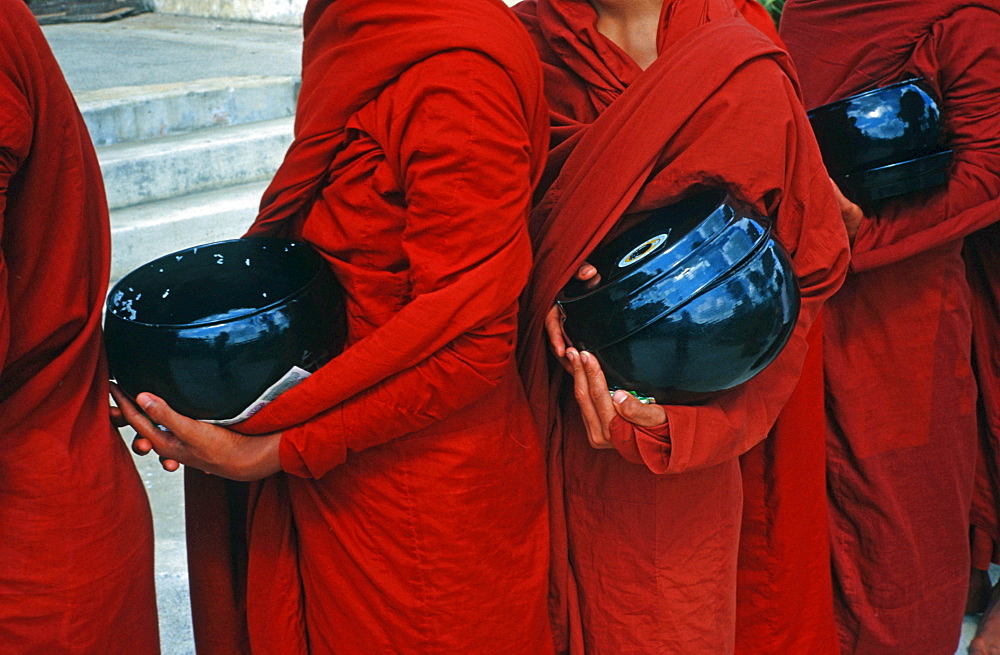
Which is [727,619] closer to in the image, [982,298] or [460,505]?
[460,505]

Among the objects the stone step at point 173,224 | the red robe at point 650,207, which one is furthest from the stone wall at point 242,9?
the red robe at point 650,207

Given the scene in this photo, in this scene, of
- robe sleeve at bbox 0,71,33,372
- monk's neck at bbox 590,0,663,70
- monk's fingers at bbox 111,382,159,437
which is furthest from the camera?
monk's neck at bbox 590,0,663,70

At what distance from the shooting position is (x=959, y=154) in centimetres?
165

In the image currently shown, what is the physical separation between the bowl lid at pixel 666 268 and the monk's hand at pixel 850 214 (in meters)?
0.52

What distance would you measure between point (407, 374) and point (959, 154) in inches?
44.6

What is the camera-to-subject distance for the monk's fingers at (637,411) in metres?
1.22

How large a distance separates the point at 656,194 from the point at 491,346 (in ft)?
1.02

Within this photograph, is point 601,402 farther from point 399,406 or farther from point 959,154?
point 959,154

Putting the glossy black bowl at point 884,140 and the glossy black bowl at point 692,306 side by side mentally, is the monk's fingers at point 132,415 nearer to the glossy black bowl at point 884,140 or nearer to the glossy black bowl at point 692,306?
the glossy black bowl at point 692,306

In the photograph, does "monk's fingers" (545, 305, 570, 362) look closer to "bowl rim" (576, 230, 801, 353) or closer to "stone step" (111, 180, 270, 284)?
"bowl rim" (576, 230, 801, 353)

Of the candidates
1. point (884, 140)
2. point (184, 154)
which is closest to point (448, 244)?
point (884, 140)

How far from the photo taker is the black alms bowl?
1.07 meters

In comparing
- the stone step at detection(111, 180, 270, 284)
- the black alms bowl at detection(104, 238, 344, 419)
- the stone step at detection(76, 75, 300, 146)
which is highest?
the black alms bowl at detection(104, 238, 344, 419)

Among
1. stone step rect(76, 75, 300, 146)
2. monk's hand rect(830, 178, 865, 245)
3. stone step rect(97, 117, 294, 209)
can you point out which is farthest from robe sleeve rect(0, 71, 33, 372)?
stone step rect(76, 75, 300, 146)
